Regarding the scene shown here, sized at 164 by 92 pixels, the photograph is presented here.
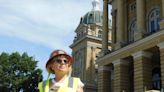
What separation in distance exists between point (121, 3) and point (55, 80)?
1449 inches

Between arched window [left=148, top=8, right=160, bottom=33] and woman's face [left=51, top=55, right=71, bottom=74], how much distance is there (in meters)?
33.2

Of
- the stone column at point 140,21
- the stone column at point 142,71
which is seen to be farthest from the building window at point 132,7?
the stone column at point 142,71

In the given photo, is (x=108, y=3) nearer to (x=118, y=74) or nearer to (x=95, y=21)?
(x=118, y=74)

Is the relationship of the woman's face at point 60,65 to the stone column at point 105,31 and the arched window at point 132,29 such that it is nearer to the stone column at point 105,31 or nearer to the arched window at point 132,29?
the stone column at point 105,31

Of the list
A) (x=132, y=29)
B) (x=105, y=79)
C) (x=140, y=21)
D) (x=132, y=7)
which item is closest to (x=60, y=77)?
(x=140, y=21)

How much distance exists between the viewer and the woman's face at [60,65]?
363 cm

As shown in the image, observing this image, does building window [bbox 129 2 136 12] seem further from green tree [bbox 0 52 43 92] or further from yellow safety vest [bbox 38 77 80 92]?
yellow safety vest [bbox 38 77 80 92]

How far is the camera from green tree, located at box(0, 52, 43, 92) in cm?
5138

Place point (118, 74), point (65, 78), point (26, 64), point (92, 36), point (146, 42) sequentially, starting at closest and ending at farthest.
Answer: point (65, 78)
point (146, 42)
point (118, 74)
point (26, 64)
point (92, 36)

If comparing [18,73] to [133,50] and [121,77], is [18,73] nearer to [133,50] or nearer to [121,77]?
[121,77]

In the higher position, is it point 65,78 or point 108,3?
point 108,3

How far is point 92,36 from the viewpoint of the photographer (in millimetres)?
61844

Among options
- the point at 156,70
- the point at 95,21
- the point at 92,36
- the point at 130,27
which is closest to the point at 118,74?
the point at 156,70

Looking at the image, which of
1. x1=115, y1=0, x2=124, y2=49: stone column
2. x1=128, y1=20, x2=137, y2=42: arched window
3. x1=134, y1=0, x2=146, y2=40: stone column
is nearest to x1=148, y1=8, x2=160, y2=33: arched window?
x1=134, y1=0, x2=146, y2=40: stone column
